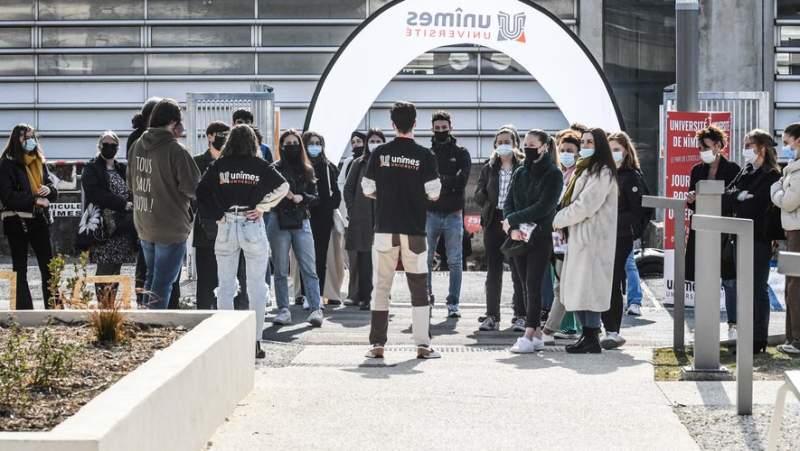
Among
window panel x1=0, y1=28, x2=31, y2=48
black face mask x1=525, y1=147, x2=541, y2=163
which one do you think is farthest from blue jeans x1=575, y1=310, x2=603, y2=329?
window panel x1=0, y1=28, x2=31, y2=48

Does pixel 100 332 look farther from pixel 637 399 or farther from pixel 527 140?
pixel 527 140

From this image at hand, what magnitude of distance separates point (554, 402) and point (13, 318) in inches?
124

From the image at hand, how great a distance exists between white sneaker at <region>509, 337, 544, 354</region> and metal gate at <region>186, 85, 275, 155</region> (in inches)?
235

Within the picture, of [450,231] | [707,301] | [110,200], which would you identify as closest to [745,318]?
[707,301]

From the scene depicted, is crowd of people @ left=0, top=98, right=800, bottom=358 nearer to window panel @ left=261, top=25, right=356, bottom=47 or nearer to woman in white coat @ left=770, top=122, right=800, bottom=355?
woman in white coat @ left=770, top=122, right=800, bottom=355

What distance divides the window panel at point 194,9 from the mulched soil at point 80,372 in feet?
50.2

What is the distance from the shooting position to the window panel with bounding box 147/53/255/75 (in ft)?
72.0

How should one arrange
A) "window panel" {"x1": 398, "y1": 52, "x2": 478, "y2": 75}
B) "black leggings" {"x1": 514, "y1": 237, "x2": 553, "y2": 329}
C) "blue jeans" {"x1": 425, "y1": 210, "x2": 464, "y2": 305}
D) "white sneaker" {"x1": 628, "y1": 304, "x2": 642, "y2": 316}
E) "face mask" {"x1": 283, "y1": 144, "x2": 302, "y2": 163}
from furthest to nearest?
"window panel" {"x1": 398, "y1": 52, "x2": 478, "y2": 75} < "white sneaker" {"x1": 628, "y1": 304, "x2": 642, "y2": 316} < "blue jeans" {"x1": 425, "y1": 210, "x2": 464, "y2": 305} < "face mask" {"x1": 283, "y1": 144, "x2": 302, "y2": 163} < "black leggings" {"x1": 514, "y1": 237, "x2": 553, "y2": 329}

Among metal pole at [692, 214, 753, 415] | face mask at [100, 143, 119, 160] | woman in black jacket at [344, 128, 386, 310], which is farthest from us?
woman in black jacket at [344, 128, 386, 310]

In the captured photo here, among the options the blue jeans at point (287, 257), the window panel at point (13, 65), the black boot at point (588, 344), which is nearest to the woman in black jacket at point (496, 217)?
the black boot at point (588, 344)

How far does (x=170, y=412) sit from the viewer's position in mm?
5219

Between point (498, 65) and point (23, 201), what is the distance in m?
12.6

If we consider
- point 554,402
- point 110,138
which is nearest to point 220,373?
point 554,402

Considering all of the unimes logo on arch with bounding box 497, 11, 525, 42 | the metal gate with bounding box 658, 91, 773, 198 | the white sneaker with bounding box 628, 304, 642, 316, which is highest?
the unimes logo on arch with bounding box 497, 11, 525, 42
